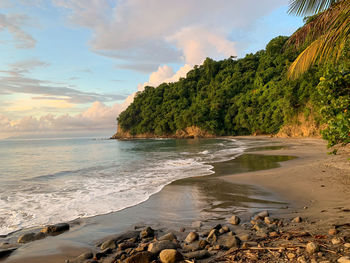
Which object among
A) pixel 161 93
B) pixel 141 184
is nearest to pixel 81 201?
pixel 141 184

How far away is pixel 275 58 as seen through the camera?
63.6 meters

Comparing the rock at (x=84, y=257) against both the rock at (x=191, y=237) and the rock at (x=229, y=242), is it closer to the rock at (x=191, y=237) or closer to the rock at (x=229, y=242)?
the rock at (x=191, y=237)

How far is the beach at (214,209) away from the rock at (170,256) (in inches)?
24.3

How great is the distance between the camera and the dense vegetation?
128 feet

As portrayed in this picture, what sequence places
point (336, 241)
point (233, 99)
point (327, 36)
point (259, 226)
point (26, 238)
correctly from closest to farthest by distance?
point (336, 241)
point (259, 226)
point (26, 238)
point (327, 36)
point (233, 99)

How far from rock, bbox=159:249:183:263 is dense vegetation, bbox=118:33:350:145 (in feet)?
101

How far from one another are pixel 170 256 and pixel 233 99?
6856 centimetres

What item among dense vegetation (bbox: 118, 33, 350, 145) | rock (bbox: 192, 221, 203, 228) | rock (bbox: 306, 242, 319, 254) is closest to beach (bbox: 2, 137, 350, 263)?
rock (bbox: 192, 221, 203, 228)

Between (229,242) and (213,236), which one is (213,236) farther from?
(229,242)

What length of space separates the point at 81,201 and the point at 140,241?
410cm

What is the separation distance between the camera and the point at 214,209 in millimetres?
5992

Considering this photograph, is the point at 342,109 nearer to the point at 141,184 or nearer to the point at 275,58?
the point at 141,184

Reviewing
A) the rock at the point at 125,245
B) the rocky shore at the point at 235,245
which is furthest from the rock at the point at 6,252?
the rock at the point at 125,245

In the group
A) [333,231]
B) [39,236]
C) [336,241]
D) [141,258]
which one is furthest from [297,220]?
[39,236]
